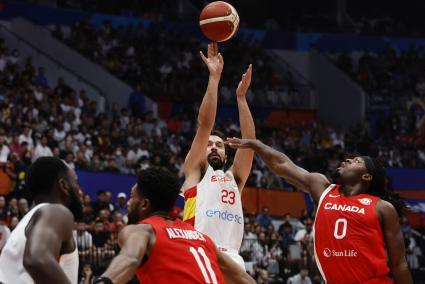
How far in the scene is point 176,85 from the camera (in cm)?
2878

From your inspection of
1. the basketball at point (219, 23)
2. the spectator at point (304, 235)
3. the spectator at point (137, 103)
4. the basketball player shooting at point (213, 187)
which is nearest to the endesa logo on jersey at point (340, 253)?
the basketball player shooting at point (213, 187)

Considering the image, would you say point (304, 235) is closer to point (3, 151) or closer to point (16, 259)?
point (3, 151)

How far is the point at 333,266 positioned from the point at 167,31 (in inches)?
927

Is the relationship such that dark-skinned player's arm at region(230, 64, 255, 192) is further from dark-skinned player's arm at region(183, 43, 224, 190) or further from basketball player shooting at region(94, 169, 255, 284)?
basketball player shooting at region(94, 169, 255, 284)

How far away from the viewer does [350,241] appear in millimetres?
7648

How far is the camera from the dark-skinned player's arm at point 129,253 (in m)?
4.89

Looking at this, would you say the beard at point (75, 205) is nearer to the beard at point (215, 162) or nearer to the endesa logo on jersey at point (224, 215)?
the endesa logo on jersey at point (224, 215)

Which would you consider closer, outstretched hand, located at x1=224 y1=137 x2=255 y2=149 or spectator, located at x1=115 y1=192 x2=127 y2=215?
outstretched hand, located at x1=224 y1=137 x2=255 y2=149

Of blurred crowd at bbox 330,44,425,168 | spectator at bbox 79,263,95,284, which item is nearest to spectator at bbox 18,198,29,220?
spectator at bbox 79,263,95,284

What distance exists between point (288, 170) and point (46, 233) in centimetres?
387

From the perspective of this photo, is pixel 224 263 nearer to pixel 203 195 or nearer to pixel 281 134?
pixel 203 195

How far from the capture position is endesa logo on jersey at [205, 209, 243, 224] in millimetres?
8250

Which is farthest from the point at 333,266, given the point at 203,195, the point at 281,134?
the point at 281,134

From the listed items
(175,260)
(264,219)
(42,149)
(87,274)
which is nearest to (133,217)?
(175,260)
